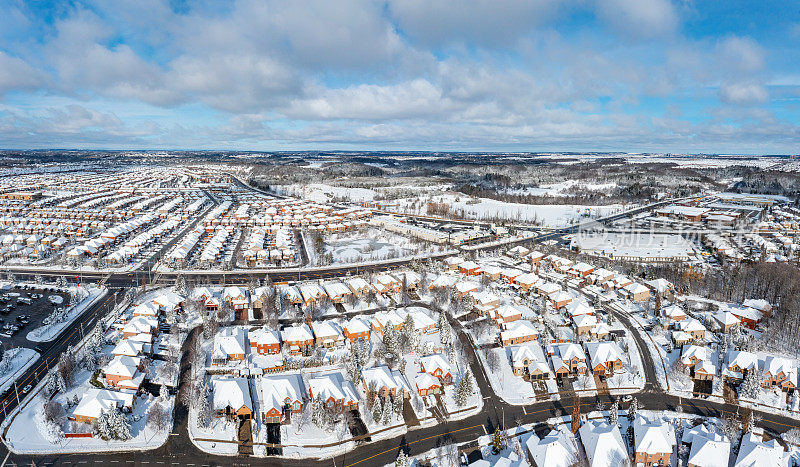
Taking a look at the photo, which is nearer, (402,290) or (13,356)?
(13,356)

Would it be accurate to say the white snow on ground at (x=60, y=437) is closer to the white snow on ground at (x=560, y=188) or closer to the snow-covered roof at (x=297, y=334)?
the snow-covered roof at (x=297, y=334)

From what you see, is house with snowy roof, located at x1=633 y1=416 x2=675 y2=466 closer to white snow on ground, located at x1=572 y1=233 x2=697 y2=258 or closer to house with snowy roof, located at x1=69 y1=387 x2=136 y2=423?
house with snowy roof, located at x1=69 y1=387 x2=136 y2=423

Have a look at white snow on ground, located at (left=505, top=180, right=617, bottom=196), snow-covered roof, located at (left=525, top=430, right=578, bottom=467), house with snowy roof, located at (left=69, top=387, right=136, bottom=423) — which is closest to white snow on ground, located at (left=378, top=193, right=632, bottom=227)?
white snow on ground, located at (left=505, top=180, right=617, bottom=196)

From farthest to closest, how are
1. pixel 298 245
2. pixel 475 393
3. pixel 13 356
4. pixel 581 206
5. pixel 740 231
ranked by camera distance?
pixel 581 206, pixel 740 231, pixel 298 245, pixel 13 356, pixel 475 393

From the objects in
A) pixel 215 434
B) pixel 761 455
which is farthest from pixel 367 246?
pixel 761 455

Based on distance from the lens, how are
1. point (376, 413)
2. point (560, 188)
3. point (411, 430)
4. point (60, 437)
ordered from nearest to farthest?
point (60, 437)
point (411, 430)
point (376, 413)
point (560, 188)

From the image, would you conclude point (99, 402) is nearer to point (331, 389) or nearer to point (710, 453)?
point (331, 389)

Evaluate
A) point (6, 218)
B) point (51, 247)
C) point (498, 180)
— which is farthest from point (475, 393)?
point (498, 180)

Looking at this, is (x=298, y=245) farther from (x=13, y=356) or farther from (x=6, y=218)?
(x=6, y=218)
